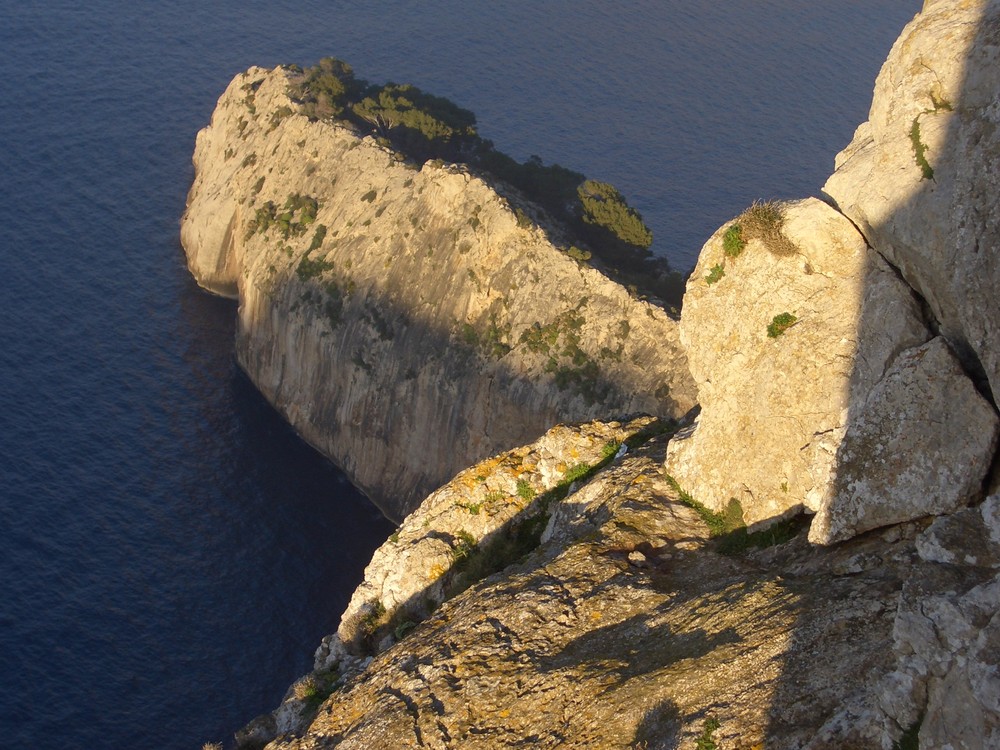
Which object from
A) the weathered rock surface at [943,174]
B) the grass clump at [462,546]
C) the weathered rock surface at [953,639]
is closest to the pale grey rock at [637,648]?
the weathered rock surface at [953,639]

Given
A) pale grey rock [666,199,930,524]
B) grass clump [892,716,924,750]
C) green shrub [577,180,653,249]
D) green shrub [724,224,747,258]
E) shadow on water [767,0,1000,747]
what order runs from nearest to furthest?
grass clump [892,716,924,750], shadow on water [767,0,1000,747], pale grey rock [666,199,930,524], green shrub [724,224,747,258], green shrub [577,180,653,249]

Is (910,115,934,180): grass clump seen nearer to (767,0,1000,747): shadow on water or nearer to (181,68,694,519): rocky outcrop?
(767,0,1000,747): shadow on water

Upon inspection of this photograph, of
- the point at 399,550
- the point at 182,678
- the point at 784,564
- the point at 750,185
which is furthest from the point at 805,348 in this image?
the point at 750,185

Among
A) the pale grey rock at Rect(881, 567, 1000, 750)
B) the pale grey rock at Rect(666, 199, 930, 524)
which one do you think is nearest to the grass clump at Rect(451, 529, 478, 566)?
the pale grey rock at Rect(666, 199, 930, 524)

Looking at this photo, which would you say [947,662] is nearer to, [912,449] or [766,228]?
[912,449]

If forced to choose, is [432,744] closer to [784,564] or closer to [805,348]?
[784,564]

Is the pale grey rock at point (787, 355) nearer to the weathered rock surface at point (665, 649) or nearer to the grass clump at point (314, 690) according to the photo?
the weathered rock surface at point (665, 649)

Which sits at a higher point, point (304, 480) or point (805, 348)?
point (304, 480)
